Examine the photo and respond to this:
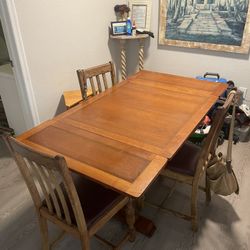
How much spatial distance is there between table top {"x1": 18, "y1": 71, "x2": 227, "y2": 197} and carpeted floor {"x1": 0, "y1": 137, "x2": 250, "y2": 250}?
2.39 ft

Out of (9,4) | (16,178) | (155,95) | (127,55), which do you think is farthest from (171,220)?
A: (127,55)

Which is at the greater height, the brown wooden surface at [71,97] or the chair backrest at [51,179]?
the chair backrest at [51,179]

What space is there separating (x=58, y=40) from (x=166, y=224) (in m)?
1.88

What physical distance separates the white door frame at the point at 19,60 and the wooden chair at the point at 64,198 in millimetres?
1120

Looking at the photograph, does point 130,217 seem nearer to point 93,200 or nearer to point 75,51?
point 93,200

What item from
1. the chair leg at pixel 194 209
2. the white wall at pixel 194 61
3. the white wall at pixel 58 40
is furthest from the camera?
the white wall at pixel 194 61

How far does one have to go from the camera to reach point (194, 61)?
3.00 metres

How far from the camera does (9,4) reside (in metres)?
1.94

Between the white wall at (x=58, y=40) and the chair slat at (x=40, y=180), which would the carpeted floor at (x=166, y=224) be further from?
the white wall at (x=58, y=40)

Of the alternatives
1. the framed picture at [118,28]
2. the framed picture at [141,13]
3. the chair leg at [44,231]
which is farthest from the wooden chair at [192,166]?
the framed picture at [141,13]

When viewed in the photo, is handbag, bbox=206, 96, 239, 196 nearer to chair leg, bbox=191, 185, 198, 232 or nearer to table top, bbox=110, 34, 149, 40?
chair leg, bbox=191, 185, 198, 232

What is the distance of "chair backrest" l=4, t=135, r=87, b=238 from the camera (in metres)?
1.01

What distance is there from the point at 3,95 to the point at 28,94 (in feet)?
1.58

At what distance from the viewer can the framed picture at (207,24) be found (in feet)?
8.39
